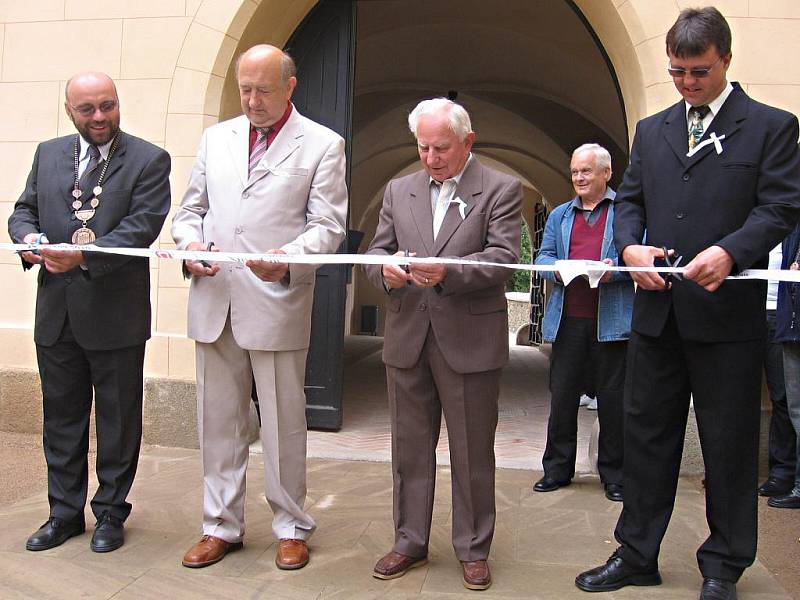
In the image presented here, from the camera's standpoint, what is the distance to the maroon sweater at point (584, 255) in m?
4.65

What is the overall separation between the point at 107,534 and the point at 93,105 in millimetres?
1876

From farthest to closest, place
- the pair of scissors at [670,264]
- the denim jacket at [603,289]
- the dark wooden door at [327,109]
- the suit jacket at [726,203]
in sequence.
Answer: the dark wooden door at [327,109], the denim jacket at [603,289], the pair of scissors at [670,264], the suit jacket at [726,203]

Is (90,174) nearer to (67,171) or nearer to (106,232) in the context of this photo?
(67,171)

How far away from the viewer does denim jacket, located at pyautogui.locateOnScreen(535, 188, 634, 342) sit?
4434 millimetres

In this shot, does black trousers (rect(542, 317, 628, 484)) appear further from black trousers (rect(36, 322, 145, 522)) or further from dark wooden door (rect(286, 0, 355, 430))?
black trousers (rect(36, 322, 145, 522))

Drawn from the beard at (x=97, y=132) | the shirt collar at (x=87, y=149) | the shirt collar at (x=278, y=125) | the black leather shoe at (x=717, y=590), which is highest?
the shirt collar at (x=278, y=125)

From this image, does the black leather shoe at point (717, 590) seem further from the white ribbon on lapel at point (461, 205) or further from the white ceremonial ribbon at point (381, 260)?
the white ribbon on lapel at point (461, 205)

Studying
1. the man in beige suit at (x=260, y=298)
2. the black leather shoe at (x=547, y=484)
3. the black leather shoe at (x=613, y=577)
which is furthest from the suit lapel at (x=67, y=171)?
the black leather shoe at (x=547, y=484)

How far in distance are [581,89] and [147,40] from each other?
6.82 metres

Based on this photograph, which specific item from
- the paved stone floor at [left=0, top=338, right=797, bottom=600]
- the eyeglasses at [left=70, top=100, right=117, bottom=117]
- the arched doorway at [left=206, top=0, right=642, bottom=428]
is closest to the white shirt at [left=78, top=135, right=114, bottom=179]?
the eyeglasses at [left=70, top=100, right=117, bottom=117]

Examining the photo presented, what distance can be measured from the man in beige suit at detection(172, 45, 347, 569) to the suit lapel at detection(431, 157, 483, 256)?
46cm

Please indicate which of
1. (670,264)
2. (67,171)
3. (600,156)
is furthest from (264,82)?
(600,156)

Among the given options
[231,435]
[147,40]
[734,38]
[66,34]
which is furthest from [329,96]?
[231,435]

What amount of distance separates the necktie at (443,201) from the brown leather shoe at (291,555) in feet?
4.74
